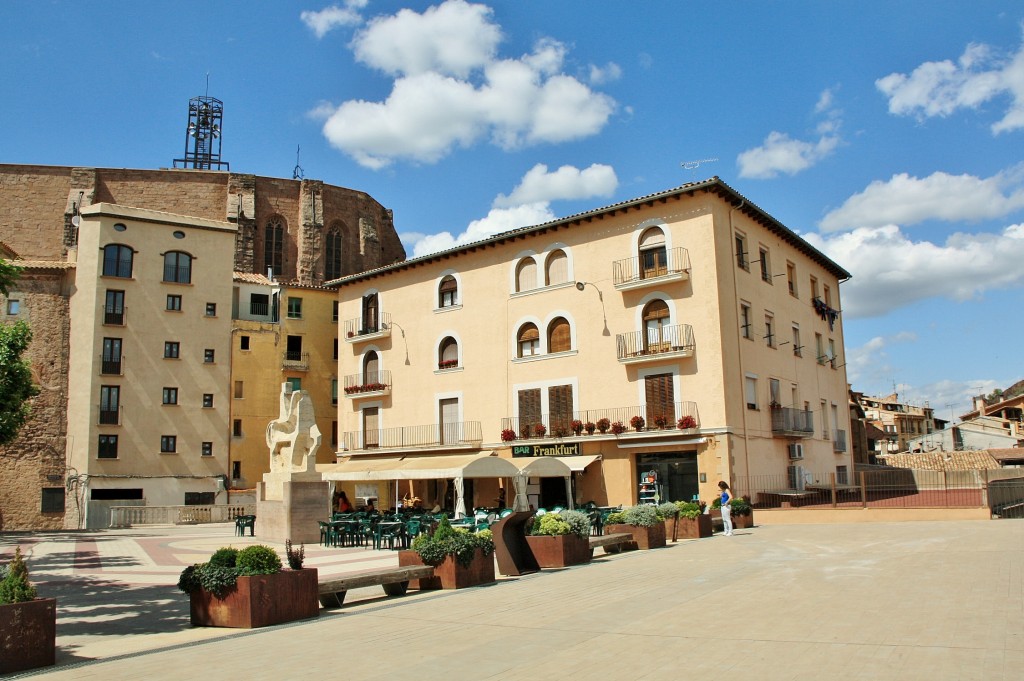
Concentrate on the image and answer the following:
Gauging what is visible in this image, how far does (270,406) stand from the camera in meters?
44.3

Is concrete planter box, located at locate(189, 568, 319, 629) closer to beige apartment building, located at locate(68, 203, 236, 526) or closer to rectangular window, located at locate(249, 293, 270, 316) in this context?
beige apartment building, located at locate(68, 203, 236, 526)

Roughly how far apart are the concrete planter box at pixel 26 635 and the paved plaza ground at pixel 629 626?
7.6 inches

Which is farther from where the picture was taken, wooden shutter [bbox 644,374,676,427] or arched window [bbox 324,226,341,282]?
arched window [bbox 324,226,341,282]

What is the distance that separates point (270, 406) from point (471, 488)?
1475 cm

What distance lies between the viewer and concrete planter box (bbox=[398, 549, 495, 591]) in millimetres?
12227

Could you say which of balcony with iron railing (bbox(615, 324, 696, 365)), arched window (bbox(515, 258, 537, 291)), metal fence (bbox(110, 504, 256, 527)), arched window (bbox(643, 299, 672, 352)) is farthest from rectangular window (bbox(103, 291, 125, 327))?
arched window (bbox(643, 299, 672, 352))

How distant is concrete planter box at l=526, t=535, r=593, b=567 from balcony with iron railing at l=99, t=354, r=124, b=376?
3252 cm

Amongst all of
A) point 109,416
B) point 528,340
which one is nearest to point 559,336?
point 528,340

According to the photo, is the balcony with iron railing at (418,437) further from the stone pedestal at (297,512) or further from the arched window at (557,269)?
the stone pedestal at (297,512)

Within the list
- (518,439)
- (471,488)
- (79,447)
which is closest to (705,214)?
(518,439)

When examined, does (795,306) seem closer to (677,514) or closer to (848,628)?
(677,514)

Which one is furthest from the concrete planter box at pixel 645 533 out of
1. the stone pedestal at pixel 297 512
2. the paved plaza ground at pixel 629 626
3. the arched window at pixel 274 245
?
the arched window at pixel 274 245

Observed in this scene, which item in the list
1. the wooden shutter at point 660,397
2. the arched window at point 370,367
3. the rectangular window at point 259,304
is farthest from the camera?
the rectangular window at point 259,304

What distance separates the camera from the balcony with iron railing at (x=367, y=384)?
38.3 meters
